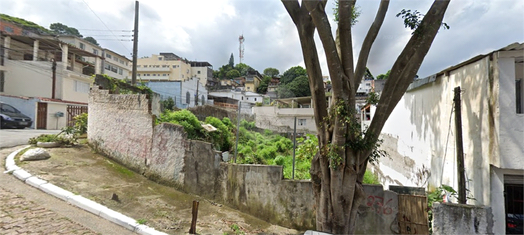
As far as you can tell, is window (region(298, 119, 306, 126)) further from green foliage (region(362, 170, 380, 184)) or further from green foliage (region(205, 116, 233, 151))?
green foliage (region(205, 116, 233, 151))

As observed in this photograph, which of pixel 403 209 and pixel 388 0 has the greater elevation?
pixel 388 0

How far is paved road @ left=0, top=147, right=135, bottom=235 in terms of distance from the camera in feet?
12.4

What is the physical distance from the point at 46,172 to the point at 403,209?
884cm

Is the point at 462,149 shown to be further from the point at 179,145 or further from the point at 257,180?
the point at 179,145

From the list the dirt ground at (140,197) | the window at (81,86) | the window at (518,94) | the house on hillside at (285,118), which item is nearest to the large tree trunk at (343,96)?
the dirt ground at (140,197)

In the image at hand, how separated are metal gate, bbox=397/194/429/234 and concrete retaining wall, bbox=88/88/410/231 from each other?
0.15 metres

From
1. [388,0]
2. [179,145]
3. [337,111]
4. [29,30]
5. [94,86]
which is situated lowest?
[179,145]

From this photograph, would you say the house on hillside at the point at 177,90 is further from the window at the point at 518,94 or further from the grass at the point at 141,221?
the window at the point at 518,94

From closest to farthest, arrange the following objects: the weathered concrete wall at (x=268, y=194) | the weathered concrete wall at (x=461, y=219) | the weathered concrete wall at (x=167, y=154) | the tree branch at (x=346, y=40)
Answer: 1. the tree branch at (x=346, y=40)
2. the weathered concrete wall at (x=461, y=219)
3. the weathered concrete wall at (x=268, y=194)
4. the weathered concrete wall at (x=167, y=154)

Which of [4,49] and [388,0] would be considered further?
[4,49]

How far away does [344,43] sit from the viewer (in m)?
3.51

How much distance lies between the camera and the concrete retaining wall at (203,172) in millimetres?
5079

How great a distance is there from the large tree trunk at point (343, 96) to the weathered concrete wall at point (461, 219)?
1.81 metres

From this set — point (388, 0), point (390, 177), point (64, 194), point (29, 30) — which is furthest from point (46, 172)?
point (29, 30)
